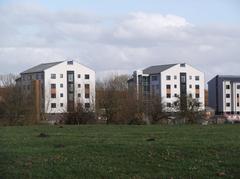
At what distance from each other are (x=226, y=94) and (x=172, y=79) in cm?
1724

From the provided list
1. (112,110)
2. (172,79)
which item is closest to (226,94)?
(172,79)

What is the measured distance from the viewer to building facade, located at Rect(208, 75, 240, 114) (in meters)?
143

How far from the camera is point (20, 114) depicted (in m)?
53.5

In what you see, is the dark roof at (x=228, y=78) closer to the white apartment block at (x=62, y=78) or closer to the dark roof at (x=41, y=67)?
the white apartment block at (x=62, y=78)

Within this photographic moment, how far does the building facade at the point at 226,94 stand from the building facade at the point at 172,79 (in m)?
5.16

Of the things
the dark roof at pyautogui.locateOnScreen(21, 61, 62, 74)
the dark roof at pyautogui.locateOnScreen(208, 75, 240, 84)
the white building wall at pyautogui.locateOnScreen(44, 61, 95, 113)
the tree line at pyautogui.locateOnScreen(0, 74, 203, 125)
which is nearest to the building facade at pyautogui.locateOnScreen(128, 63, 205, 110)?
the dark roof at pyautogui.locateOnScreen(208, 75, 240, 84)

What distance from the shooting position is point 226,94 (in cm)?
14375

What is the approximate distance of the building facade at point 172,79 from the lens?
136 m

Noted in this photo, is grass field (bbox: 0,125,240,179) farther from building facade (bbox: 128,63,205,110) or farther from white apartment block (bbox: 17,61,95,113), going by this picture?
building facade (bbox: 128,63,205,110)

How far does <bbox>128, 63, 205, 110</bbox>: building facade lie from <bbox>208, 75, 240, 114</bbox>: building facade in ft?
16.9

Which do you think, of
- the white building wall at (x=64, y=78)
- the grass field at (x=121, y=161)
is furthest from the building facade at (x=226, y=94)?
the grass field at (x=121, y=161)

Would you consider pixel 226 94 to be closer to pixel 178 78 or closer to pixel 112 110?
pixel 178 78

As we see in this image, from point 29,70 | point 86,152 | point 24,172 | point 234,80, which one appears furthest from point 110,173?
→ point 234,80

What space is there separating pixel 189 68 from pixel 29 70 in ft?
139
